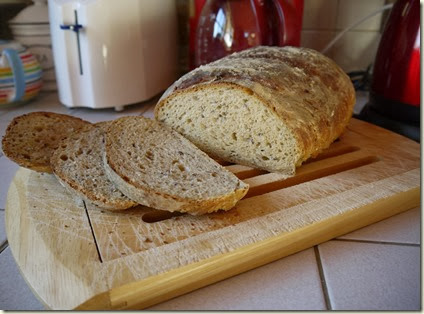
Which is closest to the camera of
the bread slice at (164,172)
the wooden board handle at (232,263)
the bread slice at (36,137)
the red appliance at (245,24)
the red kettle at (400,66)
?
the wooden board handle at (232,263)

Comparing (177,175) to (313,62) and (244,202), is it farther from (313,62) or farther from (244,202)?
(313,62)

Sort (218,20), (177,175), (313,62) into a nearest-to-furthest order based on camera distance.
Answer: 1. (177,175)
2. (313,62)
3. (218,20)

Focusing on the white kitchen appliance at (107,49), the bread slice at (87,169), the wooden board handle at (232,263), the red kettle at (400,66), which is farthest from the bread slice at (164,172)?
the red kettle at (400,66)

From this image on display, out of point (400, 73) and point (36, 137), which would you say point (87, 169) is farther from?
point (400, 73)

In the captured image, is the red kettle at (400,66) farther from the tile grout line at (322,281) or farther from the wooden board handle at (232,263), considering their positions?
the tile grout line at (322,281)

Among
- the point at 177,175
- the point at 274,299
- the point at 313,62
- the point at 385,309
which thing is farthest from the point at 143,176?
the point at 313,62

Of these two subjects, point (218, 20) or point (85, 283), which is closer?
point (85, 283)
